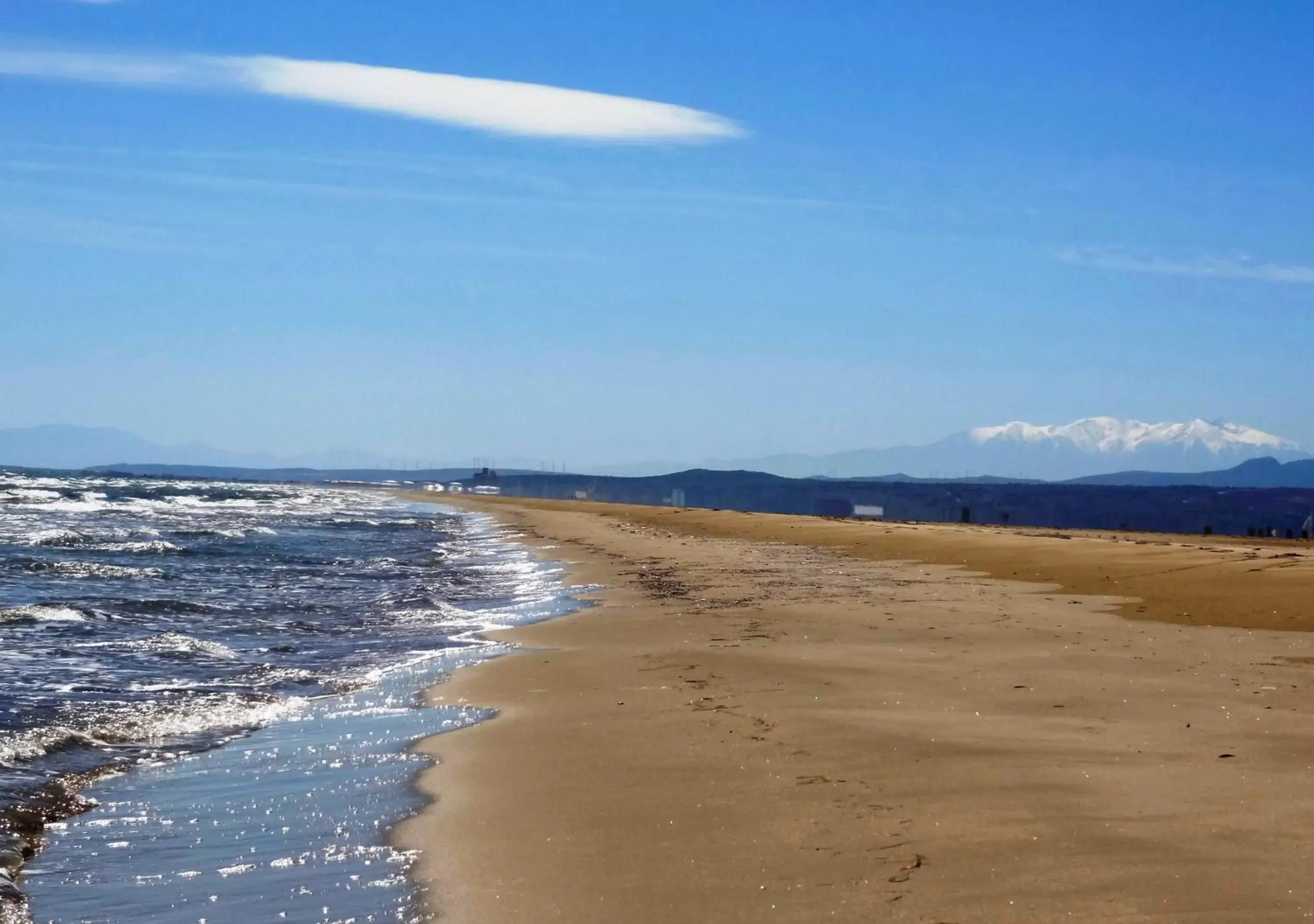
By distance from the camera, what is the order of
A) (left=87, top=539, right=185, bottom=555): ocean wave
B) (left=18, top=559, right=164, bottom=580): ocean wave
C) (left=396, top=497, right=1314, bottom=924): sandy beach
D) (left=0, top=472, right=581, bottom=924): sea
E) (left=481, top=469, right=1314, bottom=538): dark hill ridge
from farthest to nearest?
(left=481, top=469, right=1314, bottom=538): dark hill ridge, (left=87, top=539, right=185, bottom=555): ocean wave, (left=18, top=559, right=164, bottom=580): ocean wave, (left=0, top=472, right=581, bottom=924): sea, (left=396, top=497, right=1314, bottom=924): sandy beach

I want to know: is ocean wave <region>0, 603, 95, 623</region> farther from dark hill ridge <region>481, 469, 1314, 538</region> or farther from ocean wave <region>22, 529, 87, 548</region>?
dark hill ridge <region>481, 469, 1314, 538</region>

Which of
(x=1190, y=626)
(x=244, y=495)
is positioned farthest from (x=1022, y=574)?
(x=244, y=495)

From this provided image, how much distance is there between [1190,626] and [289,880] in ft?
33.1

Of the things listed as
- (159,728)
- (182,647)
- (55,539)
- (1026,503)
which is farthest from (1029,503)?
(159,728)

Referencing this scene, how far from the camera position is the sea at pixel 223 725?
19.1 ft

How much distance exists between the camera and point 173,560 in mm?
27422

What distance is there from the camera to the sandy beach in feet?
16.9

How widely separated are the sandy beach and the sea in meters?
0.48

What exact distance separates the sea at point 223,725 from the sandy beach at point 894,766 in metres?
0.48

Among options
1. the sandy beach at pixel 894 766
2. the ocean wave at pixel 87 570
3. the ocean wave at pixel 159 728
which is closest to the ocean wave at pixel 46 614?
the ocean wave at pixel 87 570

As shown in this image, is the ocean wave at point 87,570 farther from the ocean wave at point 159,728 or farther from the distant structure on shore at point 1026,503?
the distant structure on shore at point 1026,503

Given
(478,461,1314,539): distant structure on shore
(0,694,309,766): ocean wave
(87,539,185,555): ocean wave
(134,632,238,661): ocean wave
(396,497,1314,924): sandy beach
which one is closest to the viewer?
(396,497,1314,924): sandy beach

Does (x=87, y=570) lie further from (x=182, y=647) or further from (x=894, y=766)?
(x=894, y=766)

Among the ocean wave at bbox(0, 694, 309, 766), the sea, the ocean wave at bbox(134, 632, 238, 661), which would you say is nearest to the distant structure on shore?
the sea
